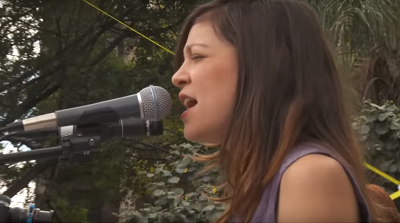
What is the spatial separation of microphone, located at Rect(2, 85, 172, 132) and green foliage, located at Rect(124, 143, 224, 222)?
1.37 m

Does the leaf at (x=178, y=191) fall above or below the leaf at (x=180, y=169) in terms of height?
below

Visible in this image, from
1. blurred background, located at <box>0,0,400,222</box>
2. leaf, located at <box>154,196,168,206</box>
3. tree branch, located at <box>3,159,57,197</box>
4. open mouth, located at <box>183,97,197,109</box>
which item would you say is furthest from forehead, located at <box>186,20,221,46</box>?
tree branch, located at <box>3,159,57,197</box>

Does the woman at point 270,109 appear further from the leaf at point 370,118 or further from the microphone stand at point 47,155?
the leaf at point 370,118

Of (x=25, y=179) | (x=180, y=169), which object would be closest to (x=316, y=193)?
(x=180, y=169)

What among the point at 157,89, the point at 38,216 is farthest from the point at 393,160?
the point at 38,216

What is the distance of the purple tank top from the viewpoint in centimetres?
98

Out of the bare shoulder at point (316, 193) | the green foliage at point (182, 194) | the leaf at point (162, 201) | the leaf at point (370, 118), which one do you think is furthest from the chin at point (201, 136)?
the leaf at point (370, 118)

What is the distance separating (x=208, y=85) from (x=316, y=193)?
0.30 meters

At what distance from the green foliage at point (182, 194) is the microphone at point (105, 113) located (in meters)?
1.37

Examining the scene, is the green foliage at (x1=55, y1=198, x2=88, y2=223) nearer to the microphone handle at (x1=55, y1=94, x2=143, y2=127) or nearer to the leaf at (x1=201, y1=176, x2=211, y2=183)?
the leaf at (x1=201, y1=176, x2=211, y2=183)

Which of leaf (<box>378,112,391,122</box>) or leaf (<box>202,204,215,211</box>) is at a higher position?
leaf (<box>378,112,391,122</box>)

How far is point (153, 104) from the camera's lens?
4.27 feet

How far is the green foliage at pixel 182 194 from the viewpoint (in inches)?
A: 110

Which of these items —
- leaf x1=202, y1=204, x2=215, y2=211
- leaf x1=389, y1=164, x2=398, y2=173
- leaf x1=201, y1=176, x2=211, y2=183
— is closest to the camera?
leaf x1=202, y1=204, x2=215, y2=211
